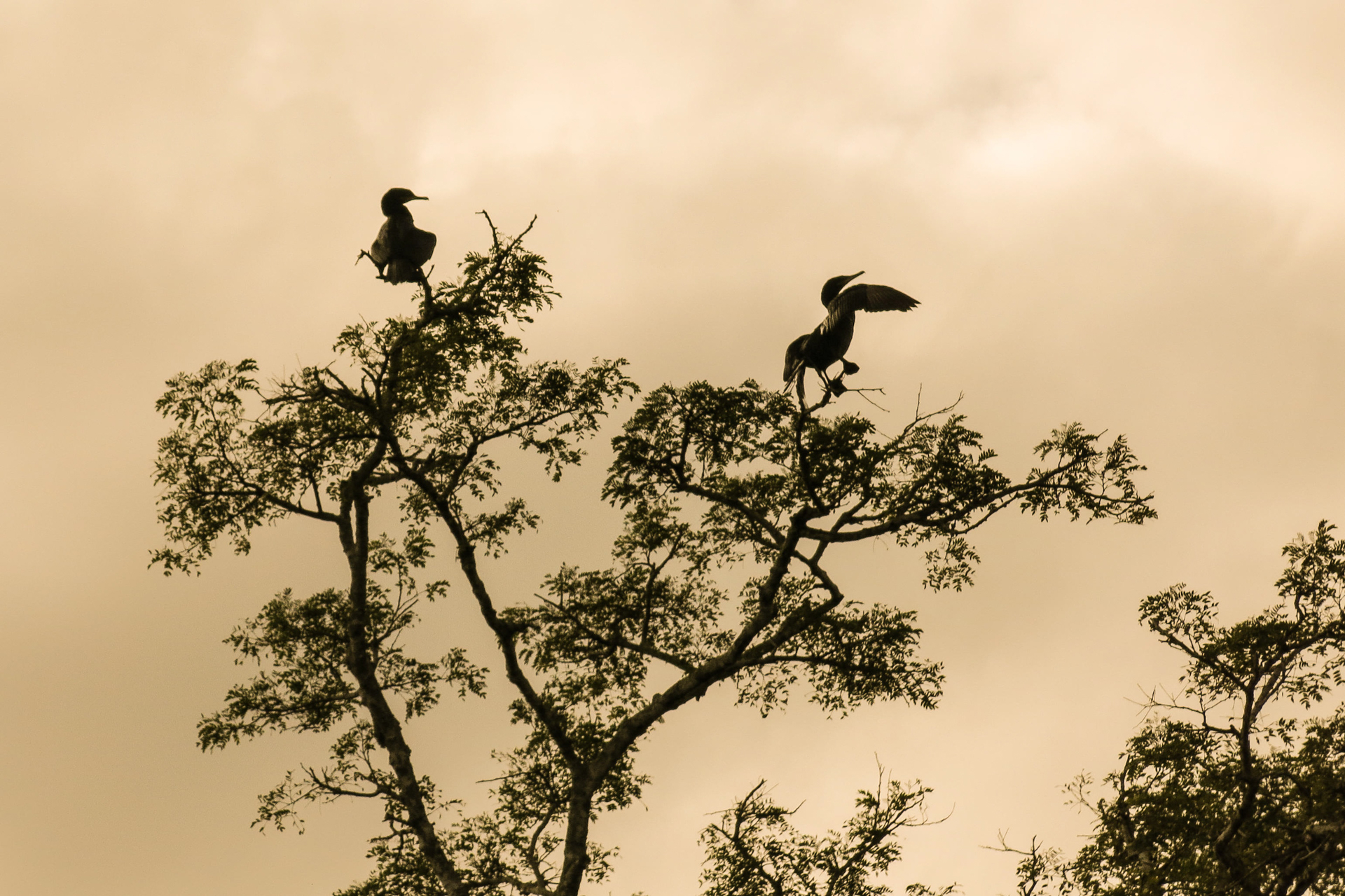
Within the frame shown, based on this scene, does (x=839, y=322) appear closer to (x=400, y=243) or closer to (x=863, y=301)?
(x=863, y=301)

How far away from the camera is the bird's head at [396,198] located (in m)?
16.4

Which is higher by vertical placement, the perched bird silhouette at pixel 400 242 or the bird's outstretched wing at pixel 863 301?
the perched bird silhouette at pixel 400 242

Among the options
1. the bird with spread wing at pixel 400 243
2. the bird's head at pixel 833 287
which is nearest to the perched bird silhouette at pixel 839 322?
the bird's head at pixel 833 287

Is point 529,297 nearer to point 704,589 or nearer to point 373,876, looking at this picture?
point 704,589

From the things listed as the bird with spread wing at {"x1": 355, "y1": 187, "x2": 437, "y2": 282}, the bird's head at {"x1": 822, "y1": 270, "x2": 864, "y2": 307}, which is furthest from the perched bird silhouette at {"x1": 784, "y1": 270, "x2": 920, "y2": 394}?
the bird with spread wing at {"x1": 355, "y1": 187, "x2": 437, "y2": 282}

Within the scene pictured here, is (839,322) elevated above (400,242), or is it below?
below

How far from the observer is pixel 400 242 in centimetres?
1636

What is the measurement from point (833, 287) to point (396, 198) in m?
6.21

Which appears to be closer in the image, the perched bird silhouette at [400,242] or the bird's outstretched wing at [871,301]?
the bird's outstretched wing at [871,301]

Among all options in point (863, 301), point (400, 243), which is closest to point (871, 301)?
point (863, 301)

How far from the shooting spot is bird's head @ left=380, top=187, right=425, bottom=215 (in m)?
16.4

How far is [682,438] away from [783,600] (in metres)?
2.91

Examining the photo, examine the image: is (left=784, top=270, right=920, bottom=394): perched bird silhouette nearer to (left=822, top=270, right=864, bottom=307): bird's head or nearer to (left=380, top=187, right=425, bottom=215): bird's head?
(left=822, top=270, right=864, bottom=307): bird's head

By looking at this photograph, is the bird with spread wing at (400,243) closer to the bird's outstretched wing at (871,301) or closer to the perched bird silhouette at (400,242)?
the perched bird silhouette at (400,242)
